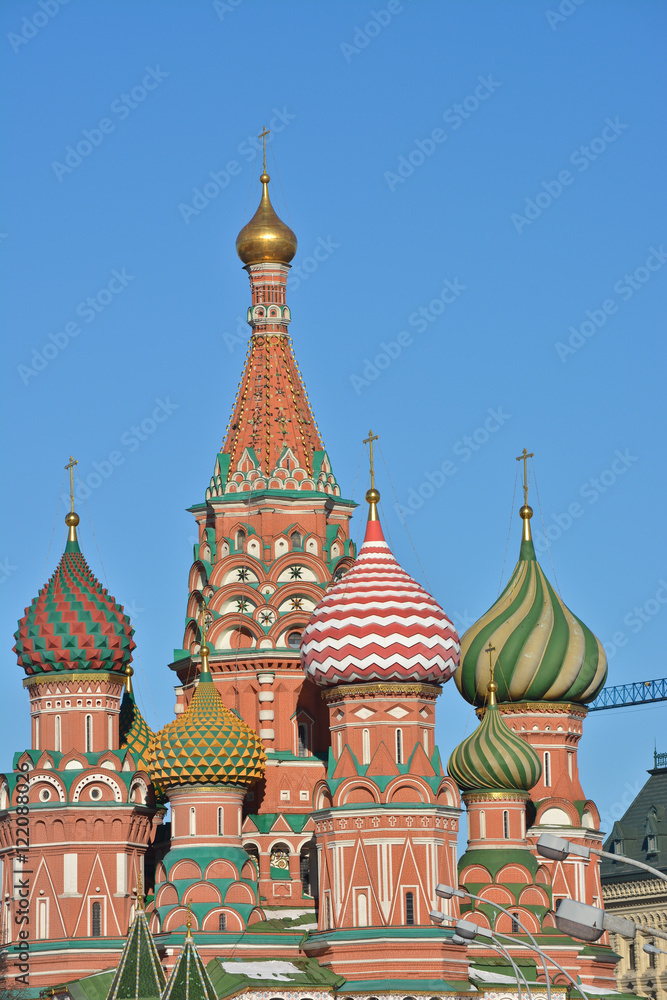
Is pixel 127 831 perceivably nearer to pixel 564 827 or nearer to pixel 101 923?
pixel 101 923

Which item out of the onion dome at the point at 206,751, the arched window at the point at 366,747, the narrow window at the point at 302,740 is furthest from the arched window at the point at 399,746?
the narrow window at the point at 302,740

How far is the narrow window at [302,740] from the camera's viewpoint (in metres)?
51.1

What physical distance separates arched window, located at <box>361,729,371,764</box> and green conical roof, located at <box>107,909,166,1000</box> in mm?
7179

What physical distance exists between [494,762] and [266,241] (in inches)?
590

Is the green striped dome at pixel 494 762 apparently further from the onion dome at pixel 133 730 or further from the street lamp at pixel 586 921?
the street lamp at pixel 586 921

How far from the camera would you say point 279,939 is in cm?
4694

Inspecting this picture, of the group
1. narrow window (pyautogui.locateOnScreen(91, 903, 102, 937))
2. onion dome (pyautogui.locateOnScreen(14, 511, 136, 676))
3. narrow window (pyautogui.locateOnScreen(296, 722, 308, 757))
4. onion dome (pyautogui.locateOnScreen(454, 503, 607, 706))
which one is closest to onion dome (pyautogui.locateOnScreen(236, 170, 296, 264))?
onion dome (pyautogui.locateOnScreen(14, 511, 136, 676))

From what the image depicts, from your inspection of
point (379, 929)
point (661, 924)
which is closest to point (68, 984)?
point (379, 929)

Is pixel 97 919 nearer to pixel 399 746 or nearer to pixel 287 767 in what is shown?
pixel 287 767

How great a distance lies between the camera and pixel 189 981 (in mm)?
40188

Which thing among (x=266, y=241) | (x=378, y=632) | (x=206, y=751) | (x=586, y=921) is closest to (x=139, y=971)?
(x=206, y=751)

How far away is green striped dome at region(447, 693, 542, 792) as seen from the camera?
50406 mm

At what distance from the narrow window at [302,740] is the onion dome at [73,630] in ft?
15.0

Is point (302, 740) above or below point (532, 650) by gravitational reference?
below
